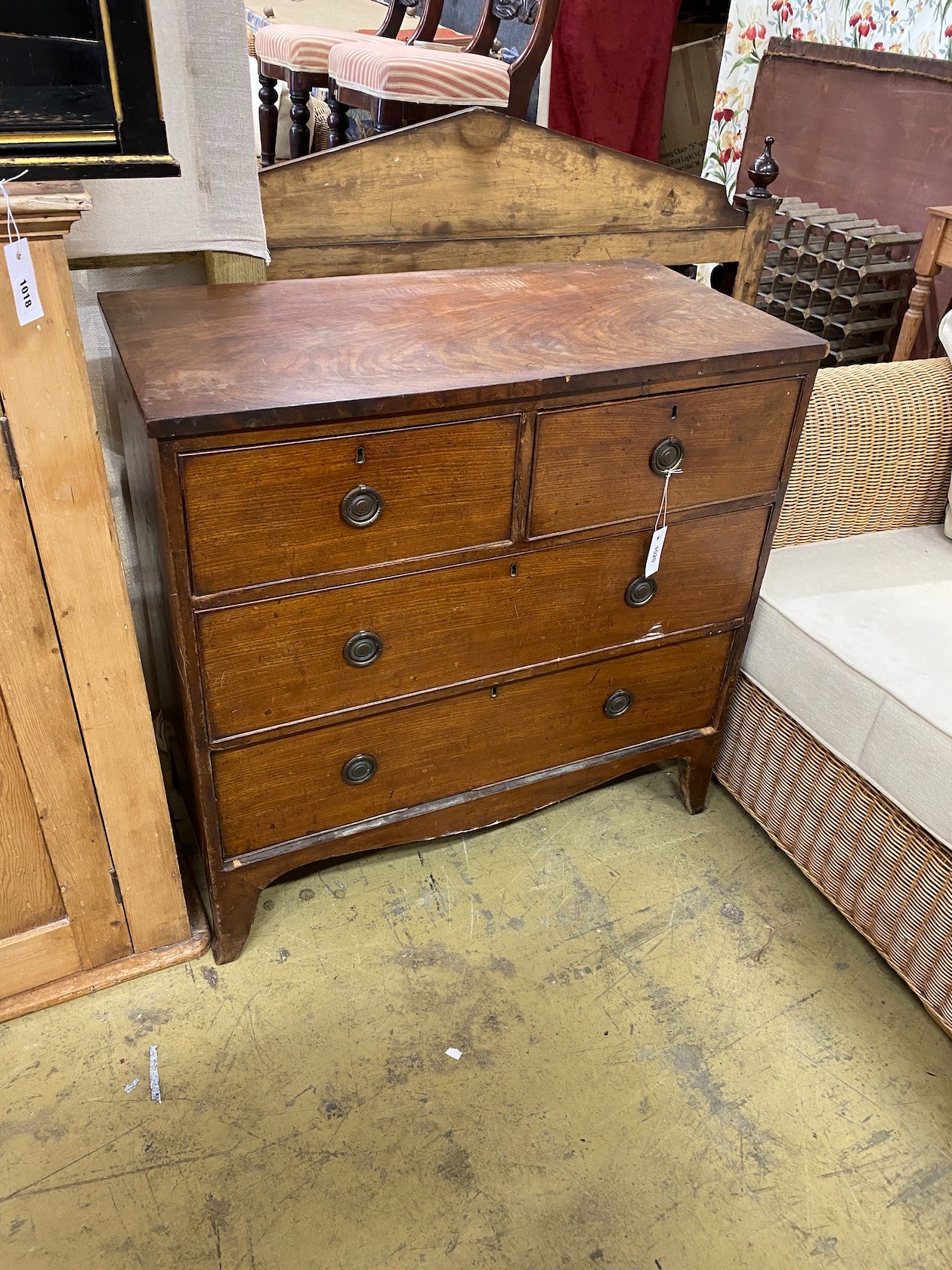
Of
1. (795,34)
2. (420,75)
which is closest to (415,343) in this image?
(420,75)

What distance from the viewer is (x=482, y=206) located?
68.5 inches

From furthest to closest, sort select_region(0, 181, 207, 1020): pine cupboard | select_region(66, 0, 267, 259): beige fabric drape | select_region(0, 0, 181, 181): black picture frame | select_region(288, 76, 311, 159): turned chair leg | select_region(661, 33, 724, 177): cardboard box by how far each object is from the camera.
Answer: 1. select_region(661, 33, 724, 177): cardboard box
2. select_region(288, 76, 311, 159): turned chair leg
3. select_region(66, 0, 267, 259): beige fabric drape
4. select_region(0, 181, 207, 1020): pine cupboard
5. select_region(0, 0, 181, 181): black picture frame

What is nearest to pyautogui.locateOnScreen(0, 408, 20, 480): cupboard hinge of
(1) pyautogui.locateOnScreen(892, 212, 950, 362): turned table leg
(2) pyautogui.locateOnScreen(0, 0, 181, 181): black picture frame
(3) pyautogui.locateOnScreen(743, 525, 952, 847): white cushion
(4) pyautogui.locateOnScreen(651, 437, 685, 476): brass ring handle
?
(2) pyautogui.locateOnScreen(0, 0, 181, 181): black picture frame

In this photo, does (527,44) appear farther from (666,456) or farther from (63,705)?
(63,705)

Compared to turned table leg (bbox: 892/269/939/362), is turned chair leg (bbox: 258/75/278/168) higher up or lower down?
higher up

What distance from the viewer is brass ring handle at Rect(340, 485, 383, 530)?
3.92 ft

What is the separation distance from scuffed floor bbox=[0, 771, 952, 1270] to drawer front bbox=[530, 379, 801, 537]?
0.73 metres

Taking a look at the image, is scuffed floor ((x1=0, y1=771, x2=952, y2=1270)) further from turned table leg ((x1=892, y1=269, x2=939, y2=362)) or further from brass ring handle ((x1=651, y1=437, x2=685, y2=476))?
turned table leg ((x1=892, y1=269, x2=939, y2=362))

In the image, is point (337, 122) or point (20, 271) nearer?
point (20, 271)

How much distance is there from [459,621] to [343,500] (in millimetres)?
290

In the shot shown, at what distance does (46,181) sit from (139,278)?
0.62 metres

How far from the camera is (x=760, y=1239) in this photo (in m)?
1.25

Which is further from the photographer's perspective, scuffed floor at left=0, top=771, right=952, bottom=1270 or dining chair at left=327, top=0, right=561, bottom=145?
dining chair at left=327, top=0, right=561, bottom=145

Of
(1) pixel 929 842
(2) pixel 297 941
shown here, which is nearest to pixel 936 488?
(1) pixel 929 842
